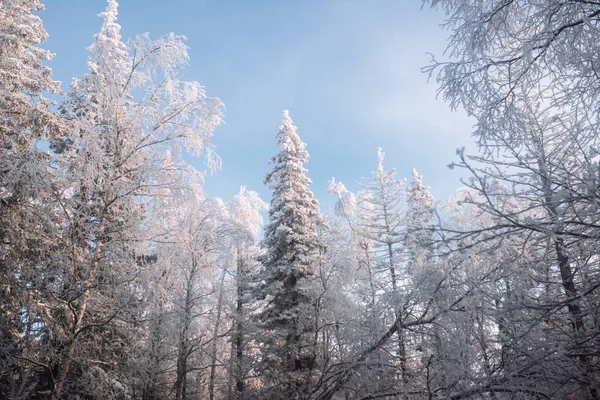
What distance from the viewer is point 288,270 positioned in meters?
14.5

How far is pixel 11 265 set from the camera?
20.9 ft

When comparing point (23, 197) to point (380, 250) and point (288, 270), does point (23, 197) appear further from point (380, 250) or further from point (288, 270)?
point (288, 270)

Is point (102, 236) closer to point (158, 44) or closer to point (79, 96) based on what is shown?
point (79, 96)

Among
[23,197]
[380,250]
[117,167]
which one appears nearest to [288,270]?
[380,250]

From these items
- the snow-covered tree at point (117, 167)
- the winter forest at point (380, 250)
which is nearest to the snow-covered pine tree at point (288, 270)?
the winter forest at point (380, 250)

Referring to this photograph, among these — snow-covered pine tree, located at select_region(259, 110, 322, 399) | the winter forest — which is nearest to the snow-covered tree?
the winter forest

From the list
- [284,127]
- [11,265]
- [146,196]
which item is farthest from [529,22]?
[284,127]

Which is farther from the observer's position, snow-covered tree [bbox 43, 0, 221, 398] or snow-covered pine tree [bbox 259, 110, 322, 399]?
snow-covered pine tree [bbox 259, 110, 322, 399]

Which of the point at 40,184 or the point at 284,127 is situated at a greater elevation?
the point at 284,127

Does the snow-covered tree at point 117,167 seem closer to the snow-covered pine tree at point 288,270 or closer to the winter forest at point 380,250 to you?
the winter forest at point 380,250

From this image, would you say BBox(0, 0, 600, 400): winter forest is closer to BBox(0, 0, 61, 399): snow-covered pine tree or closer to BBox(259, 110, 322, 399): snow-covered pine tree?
BBox(0, 0, 61, 399): snow-covered pine tree

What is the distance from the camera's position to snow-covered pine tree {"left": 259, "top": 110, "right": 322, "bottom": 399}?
13.2 m

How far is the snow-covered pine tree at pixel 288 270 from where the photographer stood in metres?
13.2

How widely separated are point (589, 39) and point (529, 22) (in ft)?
2.46
